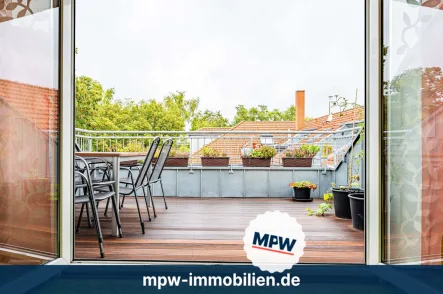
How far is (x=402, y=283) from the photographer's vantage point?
1.92m

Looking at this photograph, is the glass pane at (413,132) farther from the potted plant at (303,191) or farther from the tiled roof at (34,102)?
the potted plant at (303,191)

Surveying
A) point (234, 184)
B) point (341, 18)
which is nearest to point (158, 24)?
point (341, 18)

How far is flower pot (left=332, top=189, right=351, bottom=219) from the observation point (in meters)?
3.83

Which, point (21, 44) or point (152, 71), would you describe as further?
point (152, 71)

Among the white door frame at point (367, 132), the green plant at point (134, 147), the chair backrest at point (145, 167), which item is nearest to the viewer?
the white door frame at point (367, 132)

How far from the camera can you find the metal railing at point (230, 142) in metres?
6.01

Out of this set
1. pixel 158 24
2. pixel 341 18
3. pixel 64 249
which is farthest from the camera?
pixel 158 24

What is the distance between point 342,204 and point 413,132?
210cm

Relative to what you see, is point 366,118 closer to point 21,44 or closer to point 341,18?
point 21,44

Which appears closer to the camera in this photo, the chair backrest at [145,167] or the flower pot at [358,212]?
the chair backrest at [145,167]

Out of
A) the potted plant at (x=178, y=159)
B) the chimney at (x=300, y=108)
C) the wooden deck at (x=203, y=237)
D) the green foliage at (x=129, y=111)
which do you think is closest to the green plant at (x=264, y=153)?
the potted plant at (x=178, y=159)

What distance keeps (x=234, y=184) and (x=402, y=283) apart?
12.9ft

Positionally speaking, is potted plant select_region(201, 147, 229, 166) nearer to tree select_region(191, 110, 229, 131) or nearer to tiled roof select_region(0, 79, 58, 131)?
tiled roof select_region(0, 79, 58, 131)

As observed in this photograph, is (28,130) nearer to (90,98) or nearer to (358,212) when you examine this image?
(358,212)
